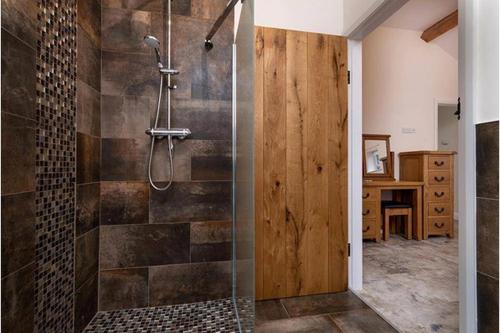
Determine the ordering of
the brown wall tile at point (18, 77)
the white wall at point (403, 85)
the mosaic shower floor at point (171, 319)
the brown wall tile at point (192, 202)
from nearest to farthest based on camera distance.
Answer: the brown wall tile at point (18, 77)
the mosaic shower floor at point (171, 319)
the brown wall tile at point (192, 202)
the white wall at point (403, 85)

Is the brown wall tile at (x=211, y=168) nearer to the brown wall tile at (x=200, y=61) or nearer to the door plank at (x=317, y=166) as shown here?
the brown wall tile at (x=200, y=61)

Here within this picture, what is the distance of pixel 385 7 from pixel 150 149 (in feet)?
5.91

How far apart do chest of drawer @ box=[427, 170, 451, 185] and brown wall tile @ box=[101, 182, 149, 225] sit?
135 inches

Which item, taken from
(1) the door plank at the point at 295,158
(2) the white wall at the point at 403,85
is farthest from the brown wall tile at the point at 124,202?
(2) the white wall at the point at 403,85

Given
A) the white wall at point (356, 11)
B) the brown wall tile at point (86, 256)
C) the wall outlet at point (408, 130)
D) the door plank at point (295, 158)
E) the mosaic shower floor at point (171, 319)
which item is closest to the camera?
the brown wall tile at point (86, 256)

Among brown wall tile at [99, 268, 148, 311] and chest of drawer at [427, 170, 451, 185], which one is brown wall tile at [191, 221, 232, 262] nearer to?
brown wall tile at [99, 268, 148, 311]

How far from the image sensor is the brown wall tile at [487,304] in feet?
3.14

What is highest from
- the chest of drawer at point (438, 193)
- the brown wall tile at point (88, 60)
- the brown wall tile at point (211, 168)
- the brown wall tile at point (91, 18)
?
the brown wall tile at point (91, 18)

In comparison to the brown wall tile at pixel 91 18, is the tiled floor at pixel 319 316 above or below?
below

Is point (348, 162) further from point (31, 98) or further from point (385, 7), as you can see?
point (31, 98)

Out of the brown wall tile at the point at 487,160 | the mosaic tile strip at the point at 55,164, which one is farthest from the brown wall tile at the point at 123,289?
the brown wall tile at the point at 487,160

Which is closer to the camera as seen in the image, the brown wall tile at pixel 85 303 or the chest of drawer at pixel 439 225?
the brown wall tile at pixel 85 303

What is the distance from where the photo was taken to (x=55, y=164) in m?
1.21

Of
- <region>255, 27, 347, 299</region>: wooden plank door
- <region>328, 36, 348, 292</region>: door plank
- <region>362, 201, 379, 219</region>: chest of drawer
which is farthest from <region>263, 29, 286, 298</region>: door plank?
<region>362, 201, 379, 219</region>: chest of drawer
